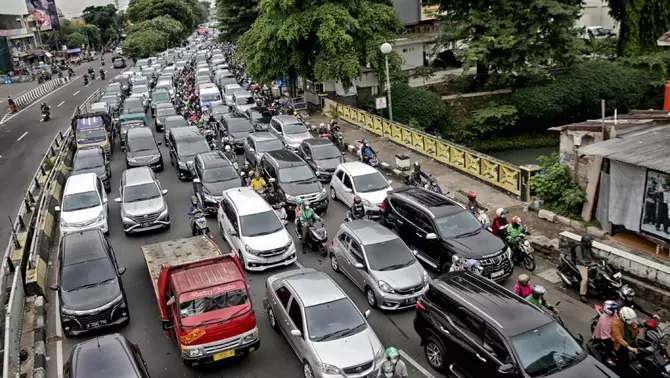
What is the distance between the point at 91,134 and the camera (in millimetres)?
28312

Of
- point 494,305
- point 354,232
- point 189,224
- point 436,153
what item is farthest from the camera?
point 436,153

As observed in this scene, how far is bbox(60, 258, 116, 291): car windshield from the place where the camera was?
12.7 metres

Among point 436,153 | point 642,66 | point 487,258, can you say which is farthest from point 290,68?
point 487,258

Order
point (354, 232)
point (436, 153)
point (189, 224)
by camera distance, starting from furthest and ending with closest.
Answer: point (436, 153) < point (189, 224) < point (354, 232)

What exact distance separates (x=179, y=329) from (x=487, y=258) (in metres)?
7.21

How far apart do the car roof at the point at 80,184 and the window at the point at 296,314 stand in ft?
36.8

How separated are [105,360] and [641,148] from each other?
13.4 metres

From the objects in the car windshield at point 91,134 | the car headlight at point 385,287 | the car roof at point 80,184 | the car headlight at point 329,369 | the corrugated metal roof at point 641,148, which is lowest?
the car headlight at point 385,287

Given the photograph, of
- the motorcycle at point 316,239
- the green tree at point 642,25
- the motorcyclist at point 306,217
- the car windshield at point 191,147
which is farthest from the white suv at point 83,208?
the green tree at point 642,25

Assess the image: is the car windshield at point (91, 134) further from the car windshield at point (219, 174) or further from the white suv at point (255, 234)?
the white suv at point (255, 234)

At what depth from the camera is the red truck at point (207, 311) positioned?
1057 cm

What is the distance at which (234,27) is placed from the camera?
162 feet

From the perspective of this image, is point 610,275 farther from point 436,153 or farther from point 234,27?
point 234,27

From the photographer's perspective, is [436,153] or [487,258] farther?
[436,153]
